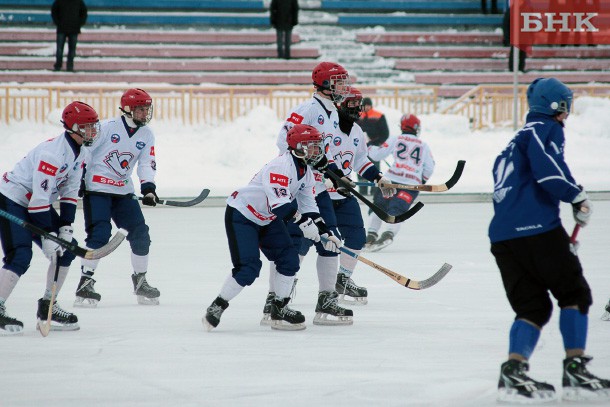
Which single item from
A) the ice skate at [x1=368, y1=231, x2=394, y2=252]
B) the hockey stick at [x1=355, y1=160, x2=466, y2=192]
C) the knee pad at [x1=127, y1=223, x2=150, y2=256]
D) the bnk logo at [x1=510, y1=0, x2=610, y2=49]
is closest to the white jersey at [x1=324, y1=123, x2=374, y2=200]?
the hockey stick at [x1=355, y1=160, x2=466, y2=192]

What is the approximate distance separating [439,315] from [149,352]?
176 cm

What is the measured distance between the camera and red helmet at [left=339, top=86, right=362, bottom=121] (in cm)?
607

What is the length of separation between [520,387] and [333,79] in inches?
111

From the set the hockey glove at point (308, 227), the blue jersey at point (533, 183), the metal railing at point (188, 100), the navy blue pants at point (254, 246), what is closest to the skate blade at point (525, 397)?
the blue jersey at point (533, 183)

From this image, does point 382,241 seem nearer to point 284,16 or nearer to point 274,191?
point 274,191

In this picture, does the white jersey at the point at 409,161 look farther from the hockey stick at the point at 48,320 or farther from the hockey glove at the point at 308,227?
the hockey stick at the point at 48,320

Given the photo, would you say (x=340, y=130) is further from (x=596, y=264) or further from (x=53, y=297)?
(x=596, y=264)

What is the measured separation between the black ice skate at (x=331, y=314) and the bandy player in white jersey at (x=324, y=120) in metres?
0.14

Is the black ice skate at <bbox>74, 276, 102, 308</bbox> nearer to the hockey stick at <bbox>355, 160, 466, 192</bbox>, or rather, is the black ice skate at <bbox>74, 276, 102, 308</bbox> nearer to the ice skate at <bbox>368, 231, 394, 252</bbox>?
the hockey stick at <bbox>355, 160, 466, 192</bbox>

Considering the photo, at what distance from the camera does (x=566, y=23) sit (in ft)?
69.3

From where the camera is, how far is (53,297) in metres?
5.02

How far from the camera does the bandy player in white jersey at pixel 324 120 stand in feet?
18.6

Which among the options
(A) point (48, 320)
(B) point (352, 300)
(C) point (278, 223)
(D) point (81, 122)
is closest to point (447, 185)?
(B) point (352, 300)

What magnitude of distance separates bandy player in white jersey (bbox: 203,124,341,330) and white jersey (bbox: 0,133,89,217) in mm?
826
